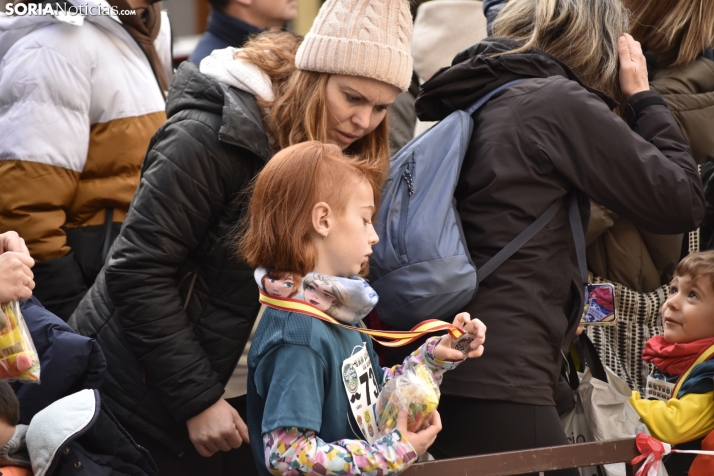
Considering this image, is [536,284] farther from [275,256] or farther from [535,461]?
[275,256]

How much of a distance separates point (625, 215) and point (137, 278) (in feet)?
4.43

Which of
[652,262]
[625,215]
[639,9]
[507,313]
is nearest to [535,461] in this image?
[507,313]

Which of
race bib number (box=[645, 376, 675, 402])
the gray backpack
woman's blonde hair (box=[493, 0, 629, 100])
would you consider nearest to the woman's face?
the gray backpack

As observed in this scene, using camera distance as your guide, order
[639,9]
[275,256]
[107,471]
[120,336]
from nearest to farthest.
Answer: [275,256] < [107,471] < [120,336] < [639,9]

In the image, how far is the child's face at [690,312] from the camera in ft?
9.66

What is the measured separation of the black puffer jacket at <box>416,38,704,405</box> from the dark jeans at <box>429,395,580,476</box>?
0.11 ft

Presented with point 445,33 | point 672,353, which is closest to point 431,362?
point 672,353

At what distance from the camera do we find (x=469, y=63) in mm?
2562

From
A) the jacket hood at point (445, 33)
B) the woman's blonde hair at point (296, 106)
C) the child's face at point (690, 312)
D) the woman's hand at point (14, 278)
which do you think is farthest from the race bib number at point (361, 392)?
the jacket hood at point (445, 33)

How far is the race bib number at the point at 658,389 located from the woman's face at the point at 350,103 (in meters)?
1.35

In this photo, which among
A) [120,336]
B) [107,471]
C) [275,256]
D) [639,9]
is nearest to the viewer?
[275,256]

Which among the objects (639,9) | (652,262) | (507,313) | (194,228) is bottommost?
(652,262)

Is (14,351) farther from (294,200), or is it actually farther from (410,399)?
(410,399)

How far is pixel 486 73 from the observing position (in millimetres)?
2551
